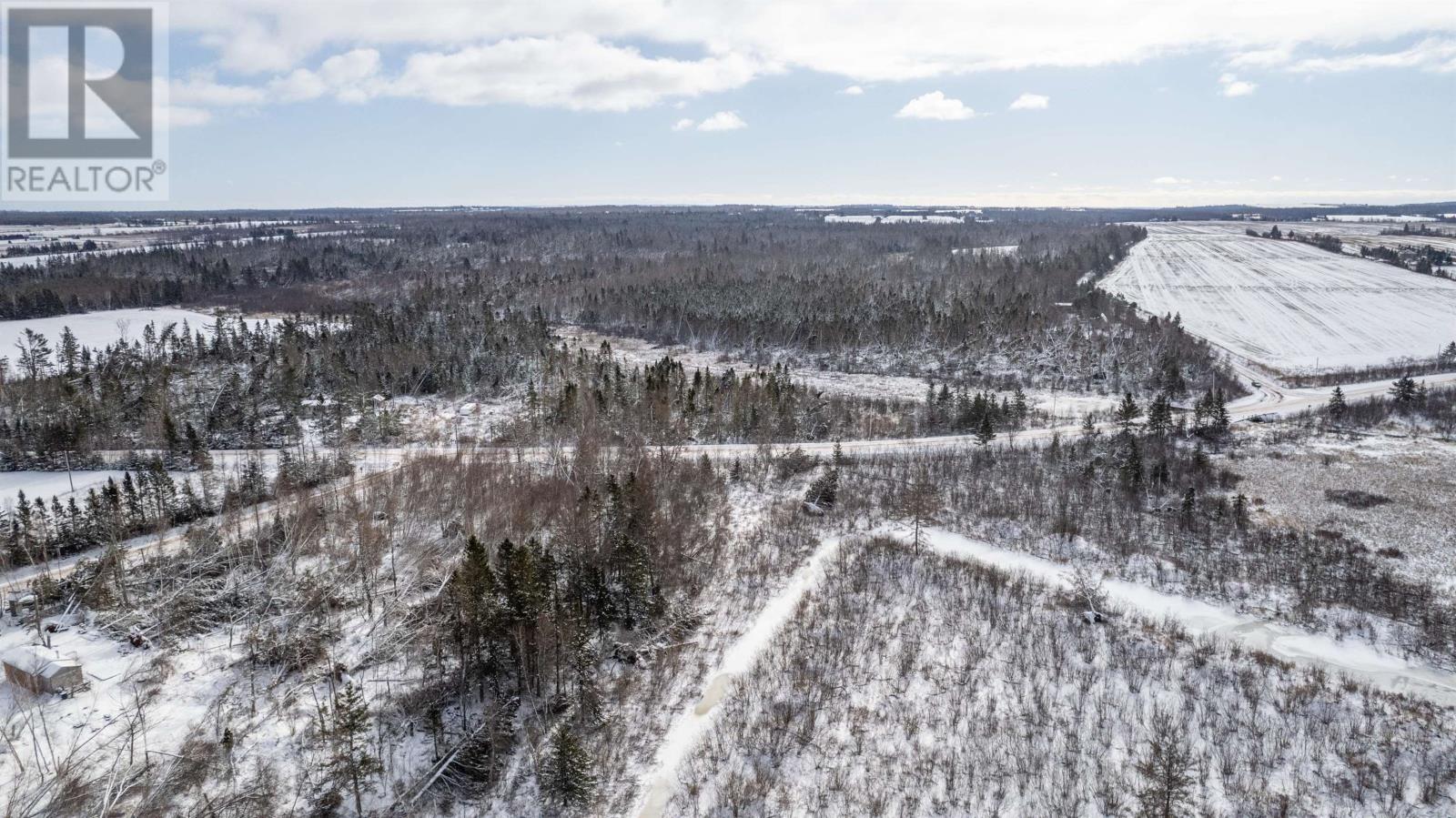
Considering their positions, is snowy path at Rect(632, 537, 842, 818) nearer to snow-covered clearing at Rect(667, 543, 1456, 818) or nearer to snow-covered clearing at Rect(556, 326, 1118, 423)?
snow-covered clearing at Rect(667, 543, 1456, 818)

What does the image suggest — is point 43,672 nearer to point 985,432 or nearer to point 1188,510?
point 985,432

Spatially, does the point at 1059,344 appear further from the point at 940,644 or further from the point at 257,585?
the point at 257,585

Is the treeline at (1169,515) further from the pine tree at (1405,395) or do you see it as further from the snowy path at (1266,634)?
the pine tree at (1405,395)

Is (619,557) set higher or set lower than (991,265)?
lower

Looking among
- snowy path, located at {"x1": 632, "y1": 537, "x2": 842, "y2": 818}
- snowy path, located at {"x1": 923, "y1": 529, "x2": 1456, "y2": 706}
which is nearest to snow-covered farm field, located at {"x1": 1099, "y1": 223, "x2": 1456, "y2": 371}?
snowy path, located at {"x1": 923, "y1": 529, "x2": 1456, "y2": 706}

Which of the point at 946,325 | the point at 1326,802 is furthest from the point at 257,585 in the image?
the point at 946,325

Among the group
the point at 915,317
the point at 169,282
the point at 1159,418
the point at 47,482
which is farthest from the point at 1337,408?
the point at 169,282
